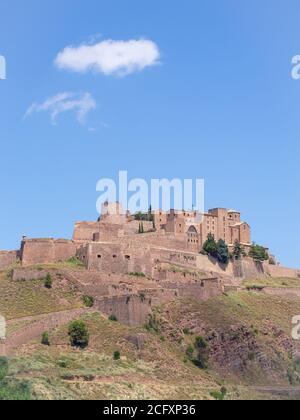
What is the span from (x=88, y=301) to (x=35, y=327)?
714 centimetres

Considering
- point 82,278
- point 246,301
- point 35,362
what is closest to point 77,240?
point 82,278

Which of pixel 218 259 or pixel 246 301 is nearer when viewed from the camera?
pixel 246 301

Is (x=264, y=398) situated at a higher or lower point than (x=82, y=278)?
lower

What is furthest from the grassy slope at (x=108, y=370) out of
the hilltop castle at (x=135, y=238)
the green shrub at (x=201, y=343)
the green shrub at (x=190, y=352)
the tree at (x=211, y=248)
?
the tree at (x=211, y=248)

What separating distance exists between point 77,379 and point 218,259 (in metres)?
34.8

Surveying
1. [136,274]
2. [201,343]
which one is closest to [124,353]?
[201,343]

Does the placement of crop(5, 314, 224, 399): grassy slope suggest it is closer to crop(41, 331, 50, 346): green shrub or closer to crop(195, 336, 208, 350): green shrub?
crop(41, 331, 50, 346): green shrub

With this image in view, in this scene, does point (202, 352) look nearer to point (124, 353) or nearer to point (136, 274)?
point (124, 353)

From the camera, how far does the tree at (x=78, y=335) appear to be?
2532 inches

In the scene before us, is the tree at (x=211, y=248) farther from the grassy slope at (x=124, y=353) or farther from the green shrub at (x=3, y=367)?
the green shrub at (x=3, y=367)

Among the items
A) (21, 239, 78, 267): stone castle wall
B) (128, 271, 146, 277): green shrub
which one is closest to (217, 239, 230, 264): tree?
(128, 271, 146, 277): green shrub

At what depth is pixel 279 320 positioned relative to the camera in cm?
7644
